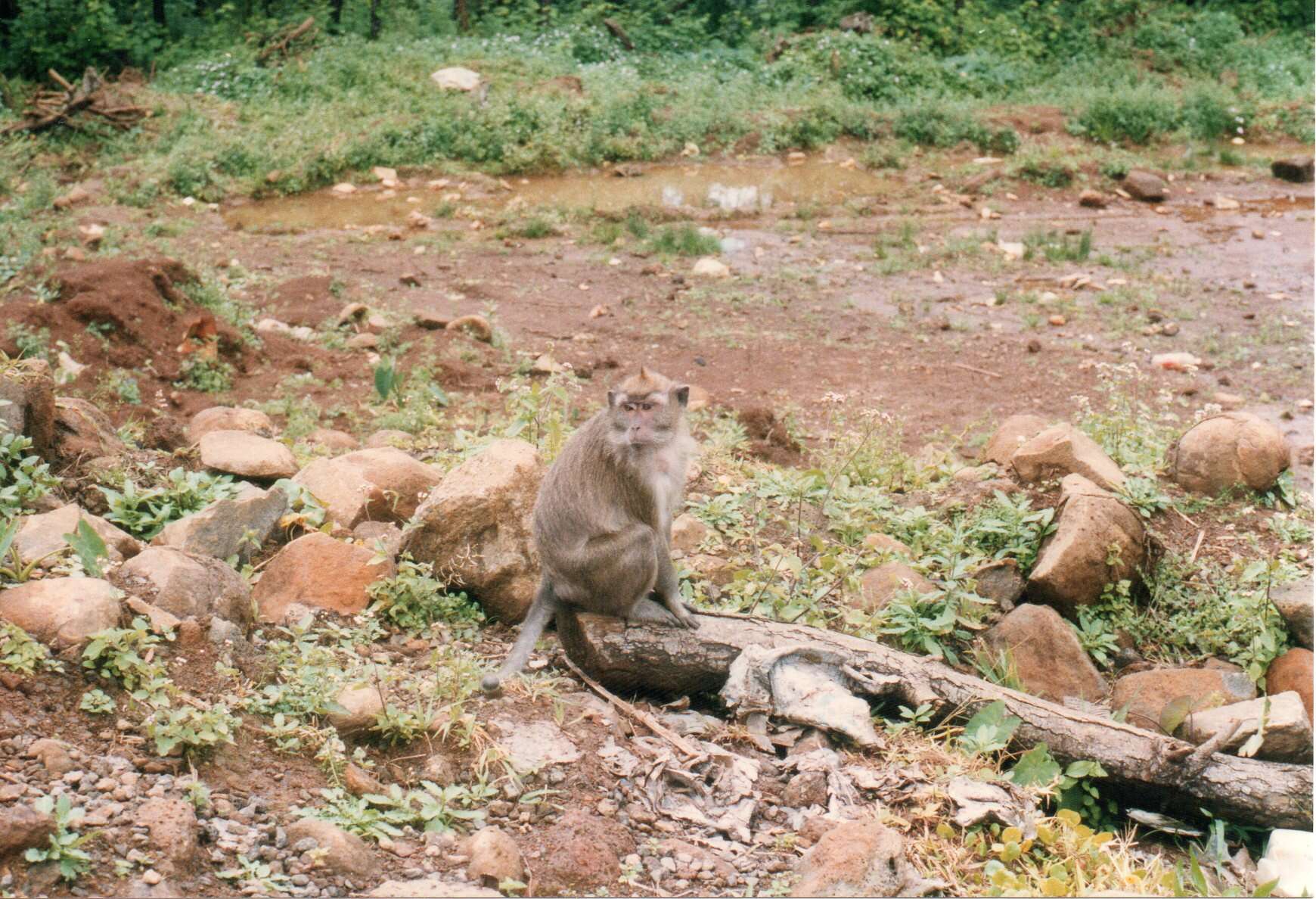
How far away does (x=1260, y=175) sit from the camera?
61.5ft

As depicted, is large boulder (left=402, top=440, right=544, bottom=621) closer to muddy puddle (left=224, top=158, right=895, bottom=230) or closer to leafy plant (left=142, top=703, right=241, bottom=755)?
leafy plant (left=142, top=703, right=241, bottom=755)

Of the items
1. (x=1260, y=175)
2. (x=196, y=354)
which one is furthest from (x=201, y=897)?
(x=1260, y=175)

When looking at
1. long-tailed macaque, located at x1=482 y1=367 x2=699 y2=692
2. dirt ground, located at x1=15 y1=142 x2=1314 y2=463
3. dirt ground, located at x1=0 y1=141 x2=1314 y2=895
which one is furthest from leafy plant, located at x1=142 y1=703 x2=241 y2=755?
dirt ground, located at x1=15 y1=142 x2=1314 y2=463

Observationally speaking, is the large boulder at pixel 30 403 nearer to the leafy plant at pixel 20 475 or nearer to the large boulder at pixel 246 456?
the leafy plant at pixel 20 475

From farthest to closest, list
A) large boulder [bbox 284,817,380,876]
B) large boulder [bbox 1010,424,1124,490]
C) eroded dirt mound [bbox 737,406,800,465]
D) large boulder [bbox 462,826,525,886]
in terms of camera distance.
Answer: eroded dirt mound [bbox 737,406,800,465]
large boulder [bbox 1010,424,1124,490]
large boulder [bbox 462,826,525,886]
large boulder [bbox 284,817,380,876]

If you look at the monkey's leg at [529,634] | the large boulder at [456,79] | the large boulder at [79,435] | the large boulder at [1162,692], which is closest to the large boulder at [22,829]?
the monkey's leg at [529,634]

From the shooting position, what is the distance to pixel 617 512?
17.7 feet

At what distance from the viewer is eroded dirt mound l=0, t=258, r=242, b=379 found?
9305mm

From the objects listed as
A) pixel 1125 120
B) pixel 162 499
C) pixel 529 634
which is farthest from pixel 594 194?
pixel 529 634

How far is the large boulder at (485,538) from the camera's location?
19.2 feet

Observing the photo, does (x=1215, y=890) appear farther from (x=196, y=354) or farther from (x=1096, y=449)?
(x=196, y=354)

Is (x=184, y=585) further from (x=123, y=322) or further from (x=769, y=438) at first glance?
(x=123, y=322)

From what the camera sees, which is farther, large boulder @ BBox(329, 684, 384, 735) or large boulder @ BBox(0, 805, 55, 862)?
large boulder @ BBox(329, 684, 384, 735)

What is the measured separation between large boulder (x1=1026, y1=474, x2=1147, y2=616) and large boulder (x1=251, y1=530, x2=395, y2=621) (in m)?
3.47
